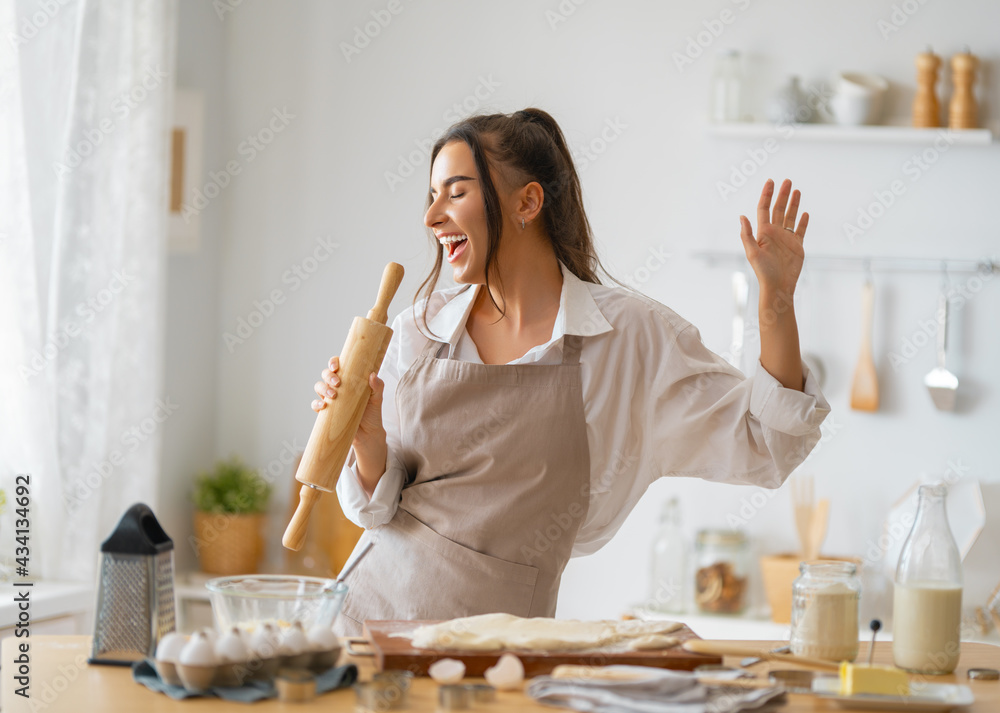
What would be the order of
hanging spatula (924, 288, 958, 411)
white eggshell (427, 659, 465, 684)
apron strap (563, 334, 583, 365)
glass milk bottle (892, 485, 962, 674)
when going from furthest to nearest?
hanging spatula (924, 288, 958, 411)
apron strap (563, 334, 583, 365)
glass milk bottle (892, 485, 962, 674)
white eggshell (427, 659, 465, 684)

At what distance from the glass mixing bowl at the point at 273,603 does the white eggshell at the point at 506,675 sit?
200 mm

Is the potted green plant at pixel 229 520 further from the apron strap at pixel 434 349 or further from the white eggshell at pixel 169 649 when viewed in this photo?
the white eggshell at pixel 169 649

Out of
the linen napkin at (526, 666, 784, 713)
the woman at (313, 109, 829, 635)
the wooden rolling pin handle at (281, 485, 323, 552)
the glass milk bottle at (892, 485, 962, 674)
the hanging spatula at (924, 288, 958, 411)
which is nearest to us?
the linen napkin at (526, 666, 784, 713)

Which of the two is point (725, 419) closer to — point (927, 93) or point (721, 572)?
point (721, 572)

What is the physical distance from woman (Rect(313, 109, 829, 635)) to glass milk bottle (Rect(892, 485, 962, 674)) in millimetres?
262

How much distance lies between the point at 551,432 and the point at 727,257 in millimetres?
1682

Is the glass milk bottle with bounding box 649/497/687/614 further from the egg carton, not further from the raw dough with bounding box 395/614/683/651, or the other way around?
the egg carton

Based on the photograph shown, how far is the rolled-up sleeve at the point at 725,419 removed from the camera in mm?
1456

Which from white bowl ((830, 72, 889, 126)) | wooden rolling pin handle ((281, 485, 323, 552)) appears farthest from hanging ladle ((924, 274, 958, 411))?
wooden rolling pin handle ((281, 485, 323, 552))

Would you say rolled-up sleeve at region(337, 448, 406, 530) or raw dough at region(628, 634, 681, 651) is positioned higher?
rolled-up sleeve at region(337, 448, 406, 530)

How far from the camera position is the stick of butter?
1048mm

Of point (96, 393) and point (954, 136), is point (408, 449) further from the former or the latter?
point (954, 136)

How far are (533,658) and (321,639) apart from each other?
0.23 metres

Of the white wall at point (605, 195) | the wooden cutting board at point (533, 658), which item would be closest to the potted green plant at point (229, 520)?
the white wall at point (605, 195)
